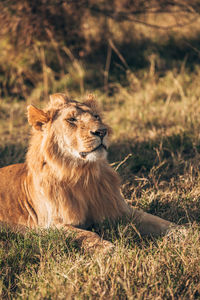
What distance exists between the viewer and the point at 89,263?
239cm

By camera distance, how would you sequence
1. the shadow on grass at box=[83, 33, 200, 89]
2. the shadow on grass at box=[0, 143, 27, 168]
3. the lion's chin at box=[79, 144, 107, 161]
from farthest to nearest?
the shadow on grass at box=[83, 33, 200, 89]
the shadow on grass at box=[0, 143, 27, 168]
the lion's chin at box=[79, 144, 107, 161]

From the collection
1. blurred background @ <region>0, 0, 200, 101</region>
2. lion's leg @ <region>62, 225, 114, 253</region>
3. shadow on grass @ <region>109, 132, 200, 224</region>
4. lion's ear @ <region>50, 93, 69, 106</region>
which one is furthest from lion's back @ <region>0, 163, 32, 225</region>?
blurred background @ <region>0, 0, 200, 101</region>

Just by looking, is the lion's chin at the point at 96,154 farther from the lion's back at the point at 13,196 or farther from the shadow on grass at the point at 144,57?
the shadow on grass at the point at 144,57

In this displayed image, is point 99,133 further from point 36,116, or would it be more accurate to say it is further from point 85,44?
point 85,44

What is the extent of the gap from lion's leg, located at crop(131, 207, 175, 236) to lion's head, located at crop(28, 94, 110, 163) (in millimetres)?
651

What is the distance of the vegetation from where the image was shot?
92.0 inches

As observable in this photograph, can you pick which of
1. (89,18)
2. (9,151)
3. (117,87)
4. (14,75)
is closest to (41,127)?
(9,151)

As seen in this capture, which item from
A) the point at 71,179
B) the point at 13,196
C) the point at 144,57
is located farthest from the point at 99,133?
the point at 144,57

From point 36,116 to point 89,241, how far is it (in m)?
1.00

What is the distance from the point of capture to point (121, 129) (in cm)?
551

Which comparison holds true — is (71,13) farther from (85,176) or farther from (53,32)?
(85,176)

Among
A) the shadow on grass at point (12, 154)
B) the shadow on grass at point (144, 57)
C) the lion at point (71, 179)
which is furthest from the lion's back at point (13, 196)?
the shadow on grass at point (144, 57)

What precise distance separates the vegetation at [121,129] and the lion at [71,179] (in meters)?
0.16

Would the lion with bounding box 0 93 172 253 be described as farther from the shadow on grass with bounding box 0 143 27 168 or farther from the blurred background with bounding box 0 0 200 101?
the blurred background with bounding box 0 0 200 101
